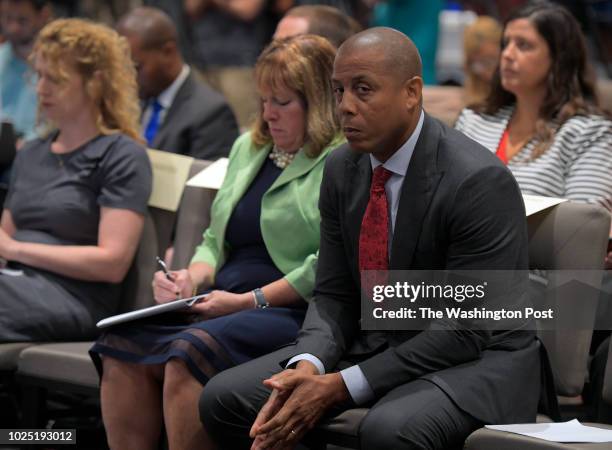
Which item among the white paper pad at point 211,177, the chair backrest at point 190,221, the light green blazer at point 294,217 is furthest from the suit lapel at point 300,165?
the chair backrest at point 190,221

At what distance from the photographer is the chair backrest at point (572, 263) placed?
122 inches

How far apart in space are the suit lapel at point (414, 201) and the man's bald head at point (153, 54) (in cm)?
242

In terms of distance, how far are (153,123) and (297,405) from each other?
251 cm

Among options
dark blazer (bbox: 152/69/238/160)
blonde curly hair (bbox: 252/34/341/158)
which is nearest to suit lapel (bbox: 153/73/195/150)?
dark blazer (bbox: 152/69/238/160)

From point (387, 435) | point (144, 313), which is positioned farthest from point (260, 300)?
point (387, 435)

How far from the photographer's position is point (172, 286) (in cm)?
341

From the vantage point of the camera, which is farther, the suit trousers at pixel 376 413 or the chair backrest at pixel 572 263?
the chair backrest at pixel 572 263

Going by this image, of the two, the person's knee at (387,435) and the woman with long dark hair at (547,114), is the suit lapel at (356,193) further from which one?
the woman with long dark hair at (547,114)

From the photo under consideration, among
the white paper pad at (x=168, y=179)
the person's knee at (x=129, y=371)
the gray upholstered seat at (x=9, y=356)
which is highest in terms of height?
the white paper pad at (x=168, y=179)

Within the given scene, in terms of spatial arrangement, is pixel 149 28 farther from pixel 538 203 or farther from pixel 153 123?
pixel 538 203

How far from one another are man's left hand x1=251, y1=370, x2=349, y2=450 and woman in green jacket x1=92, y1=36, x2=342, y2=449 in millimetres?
411

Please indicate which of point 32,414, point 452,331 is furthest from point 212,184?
point 452,331

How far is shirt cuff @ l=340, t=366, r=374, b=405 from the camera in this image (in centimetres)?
283

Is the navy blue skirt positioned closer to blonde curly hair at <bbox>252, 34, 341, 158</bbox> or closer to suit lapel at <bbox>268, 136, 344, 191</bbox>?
suit lapel at <bbox>268, 136, 344, 191</bbox>
